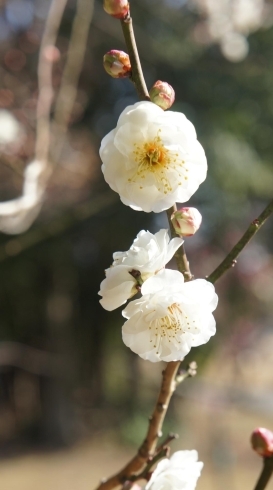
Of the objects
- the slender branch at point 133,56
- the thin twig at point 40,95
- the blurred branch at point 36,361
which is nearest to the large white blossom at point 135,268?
the slender branch at point 133,56

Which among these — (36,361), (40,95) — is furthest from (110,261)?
(40,95)

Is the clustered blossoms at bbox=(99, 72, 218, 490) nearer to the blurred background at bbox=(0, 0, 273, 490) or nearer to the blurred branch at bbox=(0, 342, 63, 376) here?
the blurred background at bbox=(0, 0, 273, 490)

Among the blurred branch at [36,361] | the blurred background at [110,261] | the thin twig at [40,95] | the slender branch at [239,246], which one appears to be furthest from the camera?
the blurred branch at [36,361]

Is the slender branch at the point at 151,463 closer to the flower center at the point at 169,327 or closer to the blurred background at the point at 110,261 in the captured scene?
the flower center at the point at 169,327

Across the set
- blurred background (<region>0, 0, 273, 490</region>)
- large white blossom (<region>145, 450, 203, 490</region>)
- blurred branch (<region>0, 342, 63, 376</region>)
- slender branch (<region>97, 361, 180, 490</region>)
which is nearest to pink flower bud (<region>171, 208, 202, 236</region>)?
slender branch (<region>97, 361, 180, 490</region>)

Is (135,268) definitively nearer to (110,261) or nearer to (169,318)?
(169,318)

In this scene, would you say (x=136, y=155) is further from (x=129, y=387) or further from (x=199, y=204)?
(x=129, y=387)
